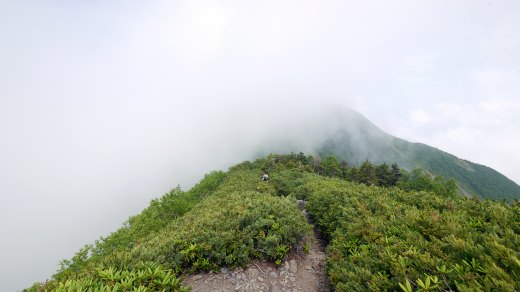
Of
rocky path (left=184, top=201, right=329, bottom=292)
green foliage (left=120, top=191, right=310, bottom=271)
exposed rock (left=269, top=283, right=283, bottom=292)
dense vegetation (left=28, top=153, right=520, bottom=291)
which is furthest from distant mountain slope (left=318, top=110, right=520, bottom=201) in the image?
exposed rock (left=269, top=283, right=283, bottom=292)

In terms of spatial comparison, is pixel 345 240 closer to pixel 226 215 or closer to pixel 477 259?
pixel 477 259

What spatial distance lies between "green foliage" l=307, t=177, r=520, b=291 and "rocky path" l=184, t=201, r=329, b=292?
0.80 m

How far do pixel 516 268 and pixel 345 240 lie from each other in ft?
16.9

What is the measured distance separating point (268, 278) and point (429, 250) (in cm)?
475

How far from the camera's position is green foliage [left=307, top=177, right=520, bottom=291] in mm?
4574

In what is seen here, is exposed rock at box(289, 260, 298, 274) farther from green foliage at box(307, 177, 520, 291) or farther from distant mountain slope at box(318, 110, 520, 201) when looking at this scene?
distant mountain slope at box(318, 110, 520, 201)

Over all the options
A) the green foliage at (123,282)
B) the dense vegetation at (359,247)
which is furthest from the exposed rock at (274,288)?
the green foliage at (123,282)

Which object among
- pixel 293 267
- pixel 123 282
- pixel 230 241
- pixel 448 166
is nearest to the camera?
pixel 123 282

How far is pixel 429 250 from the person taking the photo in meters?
5.89

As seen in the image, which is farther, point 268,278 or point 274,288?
point 268,278

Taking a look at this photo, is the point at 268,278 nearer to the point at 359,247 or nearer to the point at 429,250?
the point at 359,247

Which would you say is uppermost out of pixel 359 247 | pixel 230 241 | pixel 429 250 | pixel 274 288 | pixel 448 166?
pixel 429 250

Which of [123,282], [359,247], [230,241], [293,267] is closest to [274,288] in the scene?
[293,267]

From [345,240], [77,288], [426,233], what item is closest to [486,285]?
[426,233]
